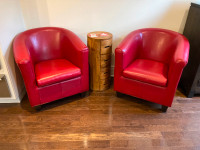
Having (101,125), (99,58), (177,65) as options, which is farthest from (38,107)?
(177,65)

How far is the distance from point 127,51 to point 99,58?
39 centimetres

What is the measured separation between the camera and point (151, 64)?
2.12 m

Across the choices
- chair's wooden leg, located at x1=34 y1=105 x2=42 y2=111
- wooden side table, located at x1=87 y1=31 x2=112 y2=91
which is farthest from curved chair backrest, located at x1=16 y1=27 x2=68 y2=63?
chair's wooden leg, located at x1=34 y1=105 x2=42 y2=111

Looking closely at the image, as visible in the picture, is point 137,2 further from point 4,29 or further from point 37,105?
point 37,105

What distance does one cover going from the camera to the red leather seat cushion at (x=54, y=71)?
1846mm

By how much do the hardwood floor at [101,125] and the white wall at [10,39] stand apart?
23 centimetres

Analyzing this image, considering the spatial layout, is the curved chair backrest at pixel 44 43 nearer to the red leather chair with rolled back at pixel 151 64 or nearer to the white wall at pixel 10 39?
the white wall at pixel 10 39

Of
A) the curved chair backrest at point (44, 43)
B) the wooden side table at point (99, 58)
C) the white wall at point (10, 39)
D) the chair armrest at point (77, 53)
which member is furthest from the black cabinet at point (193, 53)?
the white wall at point (10, 39)

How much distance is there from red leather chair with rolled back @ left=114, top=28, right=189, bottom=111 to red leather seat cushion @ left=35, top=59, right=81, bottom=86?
0.53 meters

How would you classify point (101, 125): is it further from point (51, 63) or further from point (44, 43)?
point (44, 43)

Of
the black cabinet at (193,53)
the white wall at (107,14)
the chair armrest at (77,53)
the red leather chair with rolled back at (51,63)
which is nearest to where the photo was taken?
the red leather chair with rolled back at (51,63)

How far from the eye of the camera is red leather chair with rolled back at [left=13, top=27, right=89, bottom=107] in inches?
71.4

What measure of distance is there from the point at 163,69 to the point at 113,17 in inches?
39.3

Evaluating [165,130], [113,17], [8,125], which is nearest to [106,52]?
[113,17]
